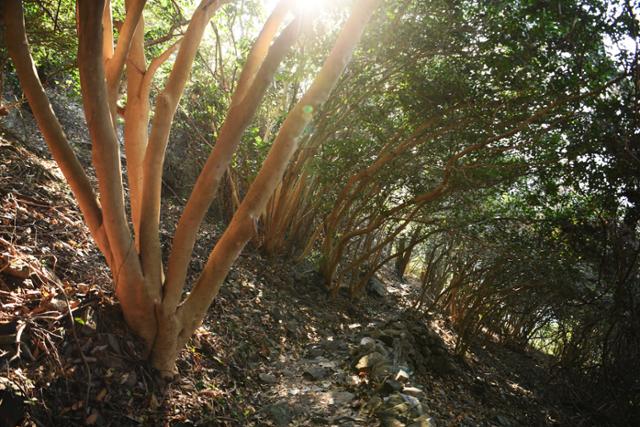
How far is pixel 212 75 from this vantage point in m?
7.76

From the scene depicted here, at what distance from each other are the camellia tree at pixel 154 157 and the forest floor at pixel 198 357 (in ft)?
1.03

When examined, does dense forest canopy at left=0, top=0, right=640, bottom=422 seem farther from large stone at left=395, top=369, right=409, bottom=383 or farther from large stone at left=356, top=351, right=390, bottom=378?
large stone at left=395, top=369, right=409, bottom=383

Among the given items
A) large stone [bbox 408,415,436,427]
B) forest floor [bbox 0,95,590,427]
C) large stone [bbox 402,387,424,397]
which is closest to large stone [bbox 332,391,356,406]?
forest floor [bbox 0,95,590,427]

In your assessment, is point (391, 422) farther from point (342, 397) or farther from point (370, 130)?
point (370, 130)

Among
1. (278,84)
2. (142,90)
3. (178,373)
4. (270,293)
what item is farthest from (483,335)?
(142,90)

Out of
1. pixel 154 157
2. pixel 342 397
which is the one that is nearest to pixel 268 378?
pixel 342 397

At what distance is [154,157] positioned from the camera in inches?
116

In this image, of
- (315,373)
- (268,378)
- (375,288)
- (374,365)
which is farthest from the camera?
(375,288)

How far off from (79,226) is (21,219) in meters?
0.70

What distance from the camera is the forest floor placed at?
2436 millimetres

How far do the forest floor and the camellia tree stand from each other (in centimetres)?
31

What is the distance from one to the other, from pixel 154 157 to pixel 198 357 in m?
1.86

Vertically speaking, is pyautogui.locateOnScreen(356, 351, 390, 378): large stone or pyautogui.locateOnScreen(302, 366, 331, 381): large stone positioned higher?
pyautogui.locateOnScreen(356, 351, 390, 378): large stone

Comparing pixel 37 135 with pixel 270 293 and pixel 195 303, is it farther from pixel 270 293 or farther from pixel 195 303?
pixel 195 303
